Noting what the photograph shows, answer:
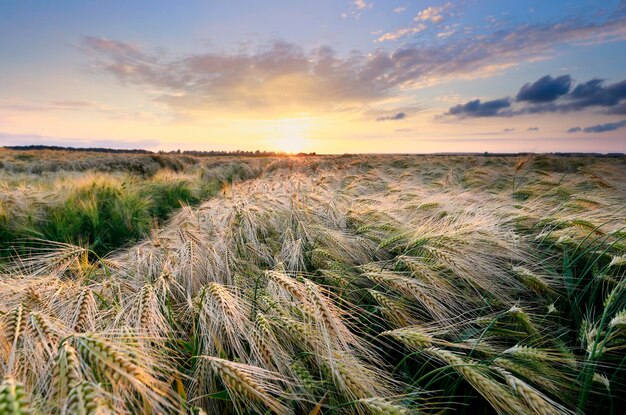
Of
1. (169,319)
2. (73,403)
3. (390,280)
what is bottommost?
(169,319)

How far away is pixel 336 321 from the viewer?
1332 millimetres

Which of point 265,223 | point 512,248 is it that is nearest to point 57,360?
point 512,248

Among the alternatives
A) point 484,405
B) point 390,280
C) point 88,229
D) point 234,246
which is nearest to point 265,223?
point 234,246

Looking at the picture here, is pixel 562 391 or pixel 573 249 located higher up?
pixel 573 249

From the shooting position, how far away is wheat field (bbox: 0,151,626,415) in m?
1.02

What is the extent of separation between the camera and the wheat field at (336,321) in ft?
3.35

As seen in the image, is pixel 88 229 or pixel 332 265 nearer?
pixel 332 265

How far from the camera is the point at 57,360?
0.82m

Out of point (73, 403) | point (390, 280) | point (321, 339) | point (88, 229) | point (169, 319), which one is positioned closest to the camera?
point (73, 403)

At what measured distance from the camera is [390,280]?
185 centimetres

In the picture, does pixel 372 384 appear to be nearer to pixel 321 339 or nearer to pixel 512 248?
pixel 321 339

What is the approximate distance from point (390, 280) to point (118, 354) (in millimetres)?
1416

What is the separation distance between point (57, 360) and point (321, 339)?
35.4 inches

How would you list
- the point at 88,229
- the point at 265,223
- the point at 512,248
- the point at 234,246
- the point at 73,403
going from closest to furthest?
the point at 73,403
the point at 512,248
the point at 234,246
the point at 265,223
the point at 88,229
